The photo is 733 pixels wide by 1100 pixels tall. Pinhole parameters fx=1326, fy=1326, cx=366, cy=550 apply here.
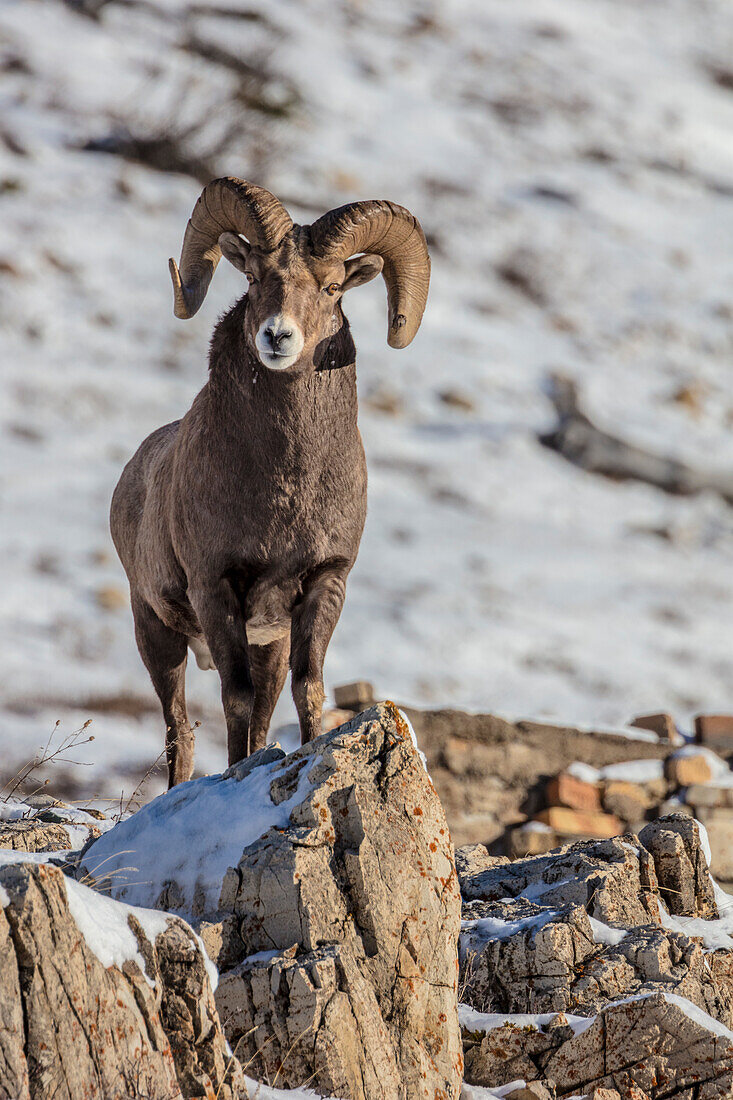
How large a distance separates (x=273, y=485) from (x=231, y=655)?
657 mm

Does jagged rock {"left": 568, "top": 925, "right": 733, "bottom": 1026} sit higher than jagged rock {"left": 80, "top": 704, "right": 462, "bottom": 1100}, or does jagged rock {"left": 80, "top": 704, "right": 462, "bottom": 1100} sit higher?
jagged rock {"left": 80, "top": 704, "right": 462, "bottom": 1100}

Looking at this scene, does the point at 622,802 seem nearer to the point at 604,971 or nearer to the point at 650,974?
the point at 650,974

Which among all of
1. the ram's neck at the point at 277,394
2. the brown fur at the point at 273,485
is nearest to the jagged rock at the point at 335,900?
the brown fur at the point at 273,485

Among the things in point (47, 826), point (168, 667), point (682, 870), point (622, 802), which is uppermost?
point (168, 667)

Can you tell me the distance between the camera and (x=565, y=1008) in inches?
153

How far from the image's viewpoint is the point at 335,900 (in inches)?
135

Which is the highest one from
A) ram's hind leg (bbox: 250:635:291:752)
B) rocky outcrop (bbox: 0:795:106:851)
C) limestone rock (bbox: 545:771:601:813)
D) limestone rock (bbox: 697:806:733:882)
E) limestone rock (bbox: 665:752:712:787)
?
ram's hind leg (bbox: 250:635:291:752)

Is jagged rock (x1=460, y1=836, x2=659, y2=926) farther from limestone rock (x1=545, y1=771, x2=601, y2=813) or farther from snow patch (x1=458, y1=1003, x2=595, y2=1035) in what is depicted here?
limestone rock (x1=545, y1=771, x2=601, y2=813)

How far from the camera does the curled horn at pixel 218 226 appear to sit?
510 cm

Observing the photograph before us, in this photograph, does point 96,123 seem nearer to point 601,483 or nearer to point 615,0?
point 601,483

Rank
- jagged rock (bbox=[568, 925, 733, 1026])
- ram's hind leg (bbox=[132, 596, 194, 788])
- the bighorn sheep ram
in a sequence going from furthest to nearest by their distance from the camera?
1. ram's hind leg (bbox=[132, 596, 194, 788])
2. the bighorn sheep ram
3. jagged rock (bbox=[568, 925, 733, 1026])

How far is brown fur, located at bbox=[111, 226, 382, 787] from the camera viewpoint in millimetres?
4949

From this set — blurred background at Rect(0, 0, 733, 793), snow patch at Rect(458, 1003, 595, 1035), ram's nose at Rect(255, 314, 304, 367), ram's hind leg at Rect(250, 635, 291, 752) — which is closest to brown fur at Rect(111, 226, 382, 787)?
ram's nose at Rect(255, 314, 304, 367)

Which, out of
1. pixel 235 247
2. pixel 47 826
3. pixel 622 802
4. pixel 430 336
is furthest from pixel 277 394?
pixel 430 336
